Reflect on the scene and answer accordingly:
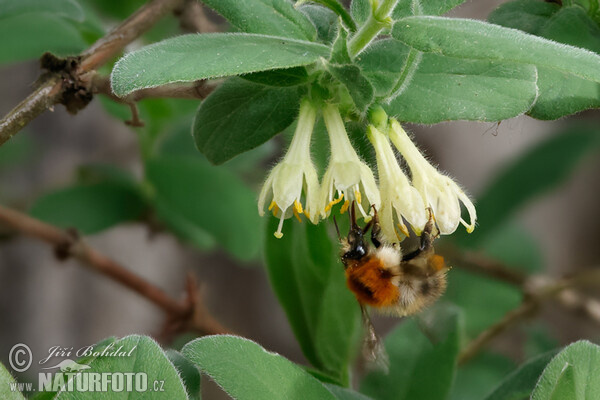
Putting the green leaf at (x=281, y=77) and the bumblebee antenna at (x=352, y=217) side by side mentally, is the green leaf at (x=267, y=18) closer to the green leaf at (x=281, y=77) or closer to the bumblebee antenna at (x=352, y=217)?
the green leaf at (x=281, y=77)

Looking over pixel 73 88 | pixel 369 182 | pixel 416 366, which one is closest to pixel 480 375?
pixel 416 366

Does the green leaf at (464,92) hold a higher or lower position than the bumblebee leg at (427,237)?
higher

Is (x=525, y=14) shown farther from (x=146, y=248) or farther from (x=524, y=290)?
(x=146, y=248)

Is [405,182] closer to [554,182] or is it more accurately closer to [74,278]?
[554,182]

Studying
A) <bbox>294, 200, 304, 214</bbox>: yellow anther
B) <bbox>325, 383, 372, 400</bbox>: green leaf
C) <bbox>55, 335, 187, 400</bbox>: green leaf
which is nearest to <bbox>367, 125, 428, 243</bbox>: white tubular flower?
<bbox>294, 200, 304, 214</bbox>: yellow anther

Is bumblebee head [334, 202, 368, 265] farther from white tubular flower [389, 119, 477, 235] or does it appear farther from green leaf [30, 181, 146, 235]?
green leaf [30, 181, 146, 235]

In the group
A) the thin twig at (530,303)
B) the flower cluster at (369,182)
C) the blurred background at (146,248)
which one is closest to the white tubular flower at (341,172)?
the flower cluster at (369,182)

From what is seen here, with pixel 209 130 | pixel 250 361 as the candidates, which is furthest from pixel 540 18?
pixel 250 361

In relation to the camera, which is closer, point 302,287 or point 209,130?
point 209,130
